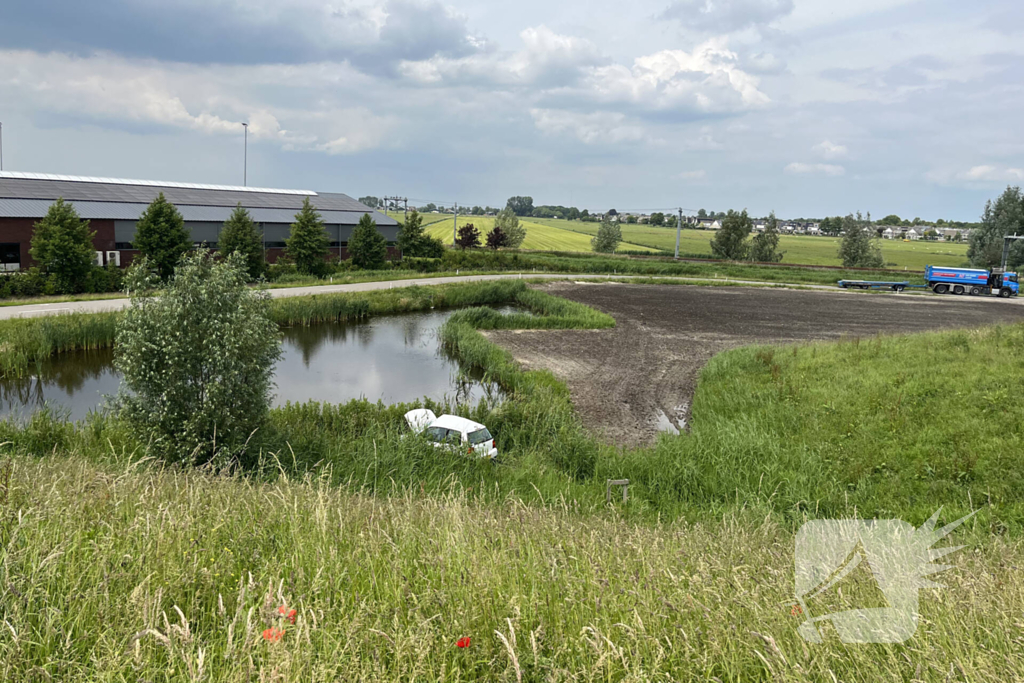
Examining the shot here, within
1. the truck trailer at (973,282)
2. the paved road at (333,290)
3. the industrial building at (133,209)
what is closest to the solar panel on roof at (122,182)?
the industrial building at (133,209)

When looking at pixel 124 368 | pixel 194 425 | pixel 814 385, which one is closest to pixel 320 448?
pixel 194 425

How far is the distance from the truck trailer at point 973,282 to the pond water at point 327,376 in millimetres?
45719

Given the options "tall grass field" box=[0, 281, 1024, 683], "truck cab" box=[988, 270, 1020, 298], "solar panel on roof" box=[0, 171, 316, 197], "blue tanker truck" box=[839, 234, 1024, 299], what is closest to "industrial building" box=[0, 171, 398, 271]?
"solar panel on roof" box=[0, 171, 316, 197]

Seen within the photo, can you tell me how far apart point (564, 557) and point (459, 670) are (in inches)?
48.5

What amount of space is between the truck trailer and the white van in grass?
175ft

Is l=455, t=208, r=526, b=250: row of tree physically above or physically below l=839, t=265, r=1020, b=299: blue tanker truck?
above

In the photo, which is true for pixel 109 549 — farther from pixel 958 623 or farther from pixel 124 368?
pixel 124 368

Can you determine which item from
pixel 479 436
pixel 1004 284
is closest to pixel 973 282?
pixel 1004 284

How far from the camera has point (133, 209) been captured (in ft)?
164

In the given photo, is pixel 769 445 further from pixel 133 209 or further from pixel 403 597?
pixel 133 209

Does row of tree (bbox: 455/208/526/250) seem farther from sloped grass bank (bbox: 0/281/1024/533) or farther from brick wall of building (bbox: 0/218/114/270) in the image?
sloped grass bank (bbox: 0/281/1024/533)

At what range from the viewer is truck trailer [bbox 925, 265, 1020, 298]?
50047mm

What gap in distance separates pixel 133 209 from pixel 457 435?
162 ft
